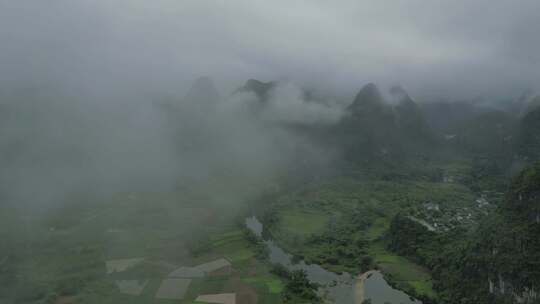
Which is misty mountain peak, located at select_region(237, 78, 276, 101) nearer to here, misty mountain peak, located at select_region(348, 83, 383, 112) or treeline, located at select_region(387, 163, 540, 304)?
misty mountain peak, located at select_region(348, 83, 383, 112)

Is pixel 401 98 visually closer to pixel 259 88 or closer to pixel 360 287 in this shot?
pixel 259 88

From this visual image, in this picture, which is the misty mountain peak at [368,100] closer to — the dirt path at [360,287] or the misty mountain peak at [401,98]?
the misty mountain peak at [401,98]

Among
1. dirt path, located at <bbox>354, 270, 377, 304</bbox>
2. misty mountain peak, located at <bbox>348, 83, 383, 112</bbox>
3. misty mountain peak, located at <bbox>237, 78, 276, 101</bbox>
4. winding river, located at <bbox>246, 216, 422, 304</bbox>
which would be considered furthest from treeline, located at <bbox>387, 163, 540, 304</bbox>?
misty mountain peak, located at <bbox>237, 78, 276, 101</bbox>

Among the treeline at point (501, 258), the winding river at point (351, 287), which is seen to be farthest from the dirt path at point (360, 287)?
the treeline at point (501, 258)

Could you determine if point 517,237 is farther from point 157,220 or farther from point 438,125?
point 438,125

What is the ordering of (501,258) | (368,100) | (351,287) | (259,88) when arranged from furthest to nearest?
(259,88) → (368,100) → (351,287) → (501,258)

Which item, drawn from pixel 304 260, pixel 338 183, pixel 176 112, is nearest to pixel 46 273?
pixel 304 260

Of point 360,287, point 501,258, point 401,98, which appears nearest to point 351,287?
point 360,287
